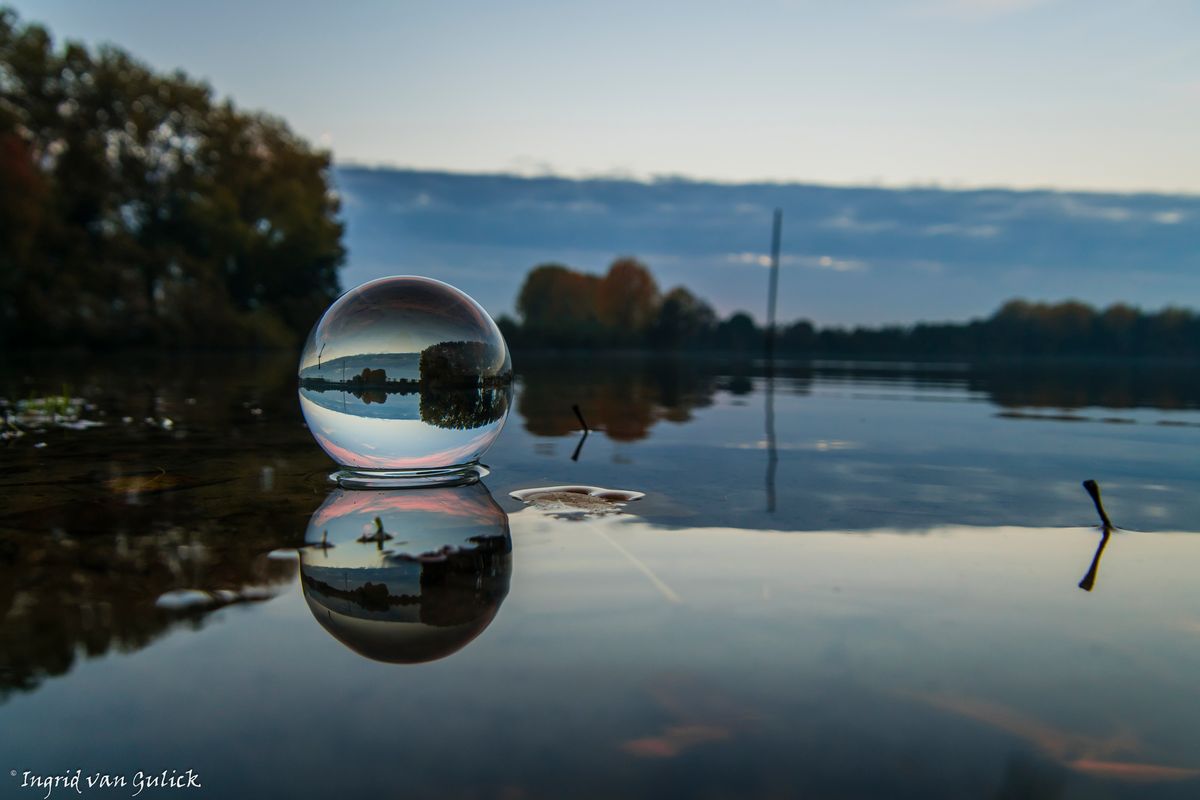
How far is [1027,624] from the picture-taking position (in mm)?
3094

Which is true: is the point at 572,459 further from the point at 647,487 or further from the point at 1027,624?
the point at 1027,624

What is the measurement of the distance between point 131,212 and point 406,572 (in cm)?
4773

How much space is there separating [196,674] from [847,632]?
6.99ft

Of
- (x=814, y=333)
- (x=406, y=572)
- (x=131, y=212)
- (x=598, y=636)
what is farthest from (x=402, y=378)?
(x=814, y=333)

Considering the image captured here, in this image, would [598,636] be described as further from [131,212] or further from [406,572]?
[131,212]

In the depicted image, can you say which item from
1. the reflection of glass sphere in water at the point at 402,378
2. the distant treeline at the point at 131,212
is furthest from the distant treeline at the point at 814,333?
the reflection of glass sphere in water at the point at 402,378

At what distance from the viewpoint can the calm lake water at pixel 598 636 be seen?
2.05 meters

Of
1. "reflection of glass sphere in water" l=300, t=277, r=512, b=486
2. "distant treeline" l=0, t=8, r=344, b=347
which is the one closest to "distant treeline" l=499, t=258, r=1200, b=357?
"distant treeline" l=0, t=8, r=344, b=347

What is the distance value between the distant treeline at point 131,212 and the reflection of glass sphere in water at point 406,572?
4088 centimetres

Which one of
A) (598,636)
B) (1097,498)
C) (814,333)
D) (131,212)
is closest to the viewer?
(598,636)

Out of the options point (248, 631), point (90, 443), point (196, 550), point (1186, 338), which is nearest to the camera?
point (248, 631)

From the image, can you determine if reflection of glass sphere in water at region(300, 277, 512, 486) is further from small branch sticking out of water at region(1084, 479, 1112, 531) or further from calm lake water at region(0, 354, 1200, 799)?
small branch sticking out of water at region(1084, 479, 1112, 531)

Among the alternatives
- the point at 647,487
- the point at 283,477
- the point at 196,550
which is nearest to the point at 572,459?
the point at 647,487

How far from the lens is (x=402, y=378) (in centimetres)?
517
